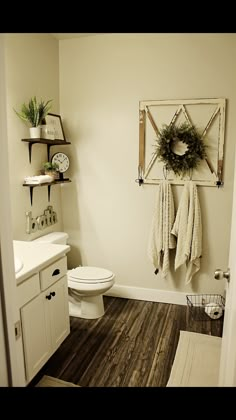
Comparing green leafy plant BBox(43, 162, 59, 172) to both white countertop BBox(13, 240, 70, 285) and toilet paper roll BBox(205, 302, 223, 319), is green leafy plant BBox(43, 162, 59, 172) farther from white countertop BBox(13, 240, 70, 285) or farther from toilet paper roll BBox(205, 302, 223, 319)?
toilet paper roll BBox(205, 302, 223, 319)

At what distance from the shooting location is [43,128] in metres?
2.81

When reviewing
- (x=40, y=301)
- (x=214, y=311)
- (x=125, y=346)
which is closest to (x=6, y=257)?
(x=40, y=301)

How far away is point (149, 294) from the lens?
10.7ft

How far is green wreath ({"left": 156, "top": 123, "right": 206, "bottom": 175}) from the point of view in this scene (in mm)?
2822

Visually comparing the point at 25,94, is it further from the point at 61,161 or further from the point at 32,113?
the point at 61,161

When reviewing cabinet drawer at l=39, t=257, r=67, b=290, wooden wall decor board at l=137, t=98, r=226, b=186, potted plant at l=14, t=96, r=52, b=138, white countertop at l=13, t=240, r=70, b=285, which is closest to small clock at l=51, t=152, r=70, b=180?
potted plant at l=14, t=96, r=52, b=138

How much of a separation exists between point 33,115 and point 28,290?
5.15ft

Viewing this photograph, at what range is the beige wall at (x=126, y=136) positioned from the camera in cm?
280

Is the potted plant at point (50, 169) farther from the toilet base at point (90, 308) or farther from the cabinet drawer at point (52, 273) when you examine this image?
the toilet base at point (90, 308)

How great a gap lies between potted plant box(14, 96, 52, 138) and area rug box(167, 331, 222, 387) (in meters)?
2.20

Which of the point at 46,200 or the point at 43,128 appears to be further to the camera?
the point at 46,200
